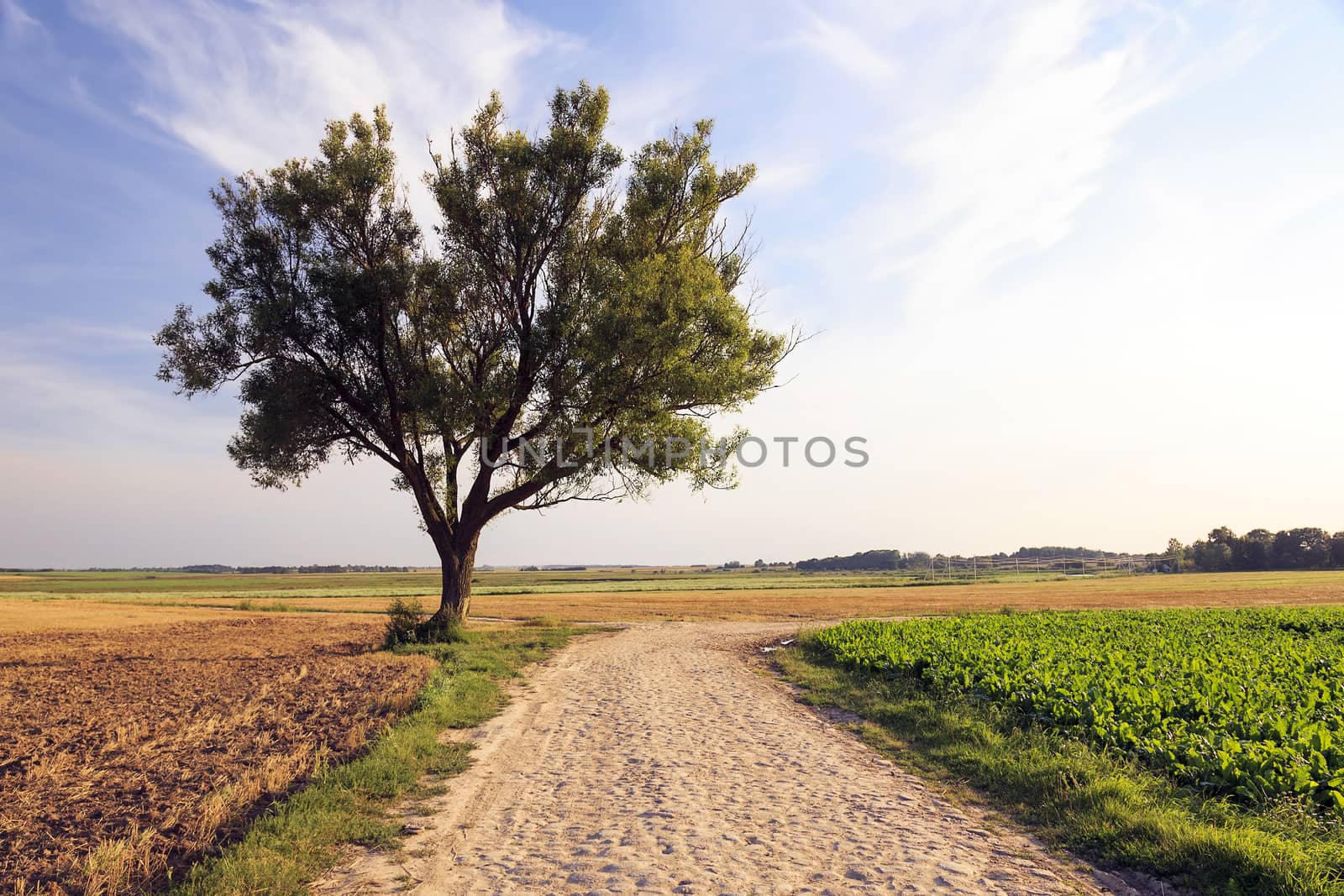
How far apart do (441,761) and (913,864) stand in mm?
6060

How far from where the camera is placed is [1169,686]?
465 inches

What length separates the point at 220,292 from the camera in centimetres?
2306

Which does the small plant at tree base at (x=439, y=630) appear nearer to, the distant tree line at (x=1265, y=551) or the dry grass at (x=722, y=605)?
the dry grass at (x=722, y=605)

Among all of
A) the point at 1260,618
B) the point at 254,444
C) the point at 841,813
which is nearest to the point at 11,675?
the point at 254,444

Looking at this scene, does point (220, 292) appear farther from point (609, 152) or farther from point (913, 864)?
point (913, 864)

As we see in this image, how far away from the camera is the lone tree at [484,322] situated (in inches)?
881

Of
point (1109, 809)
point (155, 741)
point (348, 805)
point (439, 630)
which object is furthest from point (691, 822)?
point (439, 630)

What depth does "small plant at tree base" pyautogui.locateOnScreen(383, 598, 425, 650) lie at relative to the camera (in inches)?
904

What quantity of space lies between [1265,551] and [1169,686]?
539 ft

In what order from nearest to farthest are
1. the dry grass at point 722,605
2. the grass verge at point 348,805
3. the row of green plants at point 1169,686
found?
the grass verge at point 348,805 < the row of green plants at point 1169,686 < the dry grass at point 722,605

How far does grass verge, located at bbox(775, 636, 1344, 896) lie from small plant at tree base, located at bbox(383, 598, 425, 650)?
15.9 metres

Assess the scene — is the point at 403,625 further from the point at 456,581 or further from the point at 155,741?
the point at 155,741

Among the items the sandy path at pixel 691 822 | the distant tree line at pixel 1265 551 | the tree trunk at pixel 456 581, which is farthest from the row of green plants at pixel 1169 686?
the distant tree line at pixel 1265 551

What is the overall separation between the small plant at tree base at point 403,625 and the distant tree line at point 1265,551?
158891mm
